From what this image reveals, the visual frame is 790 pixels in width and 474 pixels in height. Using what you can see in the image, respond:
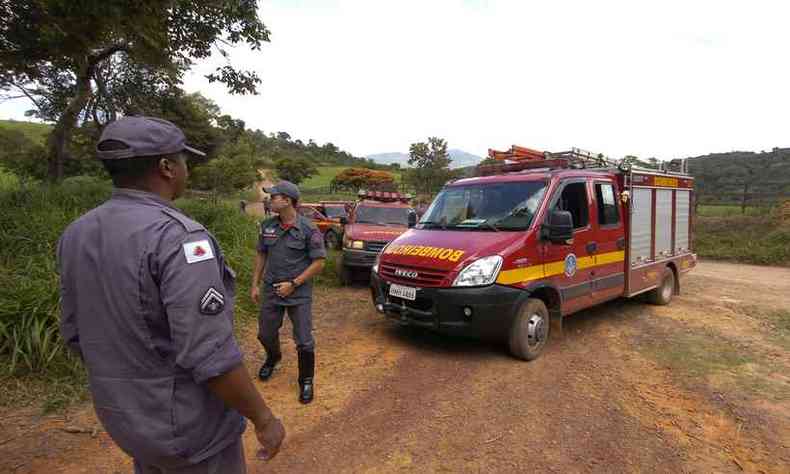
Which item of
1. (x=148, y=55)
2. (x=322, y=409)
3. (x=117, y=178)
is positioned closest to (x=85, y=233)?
(x=117, y=178)

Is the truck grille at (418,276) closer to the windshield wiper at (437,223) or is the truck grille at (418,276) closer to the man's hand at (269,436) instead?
A: the windshield wiper at (437,223)

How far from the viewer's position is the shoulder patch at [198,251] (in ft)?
4.48

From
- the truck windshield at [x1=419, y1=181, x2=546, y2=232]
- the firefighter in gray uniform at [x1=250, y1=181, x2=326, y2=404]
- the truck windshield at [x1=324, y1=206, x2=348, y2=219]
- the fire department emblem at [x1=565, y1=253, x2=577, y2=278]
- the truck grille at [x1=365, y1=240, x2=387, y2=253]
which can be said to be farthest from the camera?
the truck windshield at [x1=324, y1=206, x2=348, y2=219]

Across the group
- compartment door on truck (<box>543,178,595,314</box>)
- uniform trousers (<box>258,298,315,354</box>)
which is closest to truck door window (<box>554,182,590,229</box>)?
compartment door on truck (<box>543,178,595,314</box>)

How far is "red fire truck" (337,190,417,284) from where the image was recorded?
8.39m

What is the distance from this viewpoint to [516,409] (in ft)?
12.3

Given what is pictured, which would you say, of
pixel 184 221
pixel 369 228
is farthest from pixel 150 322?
pixel 369 228

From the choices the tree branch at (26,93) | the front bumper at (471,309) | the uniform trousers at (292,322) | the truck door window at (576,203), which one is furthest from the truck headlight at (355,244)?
the tree branch at (26,93)

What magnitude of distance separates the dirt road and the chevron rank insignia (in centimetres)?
198

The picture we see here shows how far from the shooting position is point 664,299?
7.47 m

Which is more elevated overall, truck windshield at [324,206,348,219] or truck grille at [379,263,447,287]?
truck windshield at [324,206,348,219]

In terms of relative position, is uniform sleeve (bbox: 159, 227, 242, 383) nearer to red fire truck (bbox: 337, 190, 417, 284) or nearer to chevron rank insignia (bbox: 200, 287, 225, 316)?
chevron rank insignia (bbox: 200, 287, 225, 316)

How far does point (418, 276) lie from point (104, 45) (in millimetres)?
6912

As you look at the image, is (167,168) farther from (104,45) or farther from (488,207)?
(104,45)
